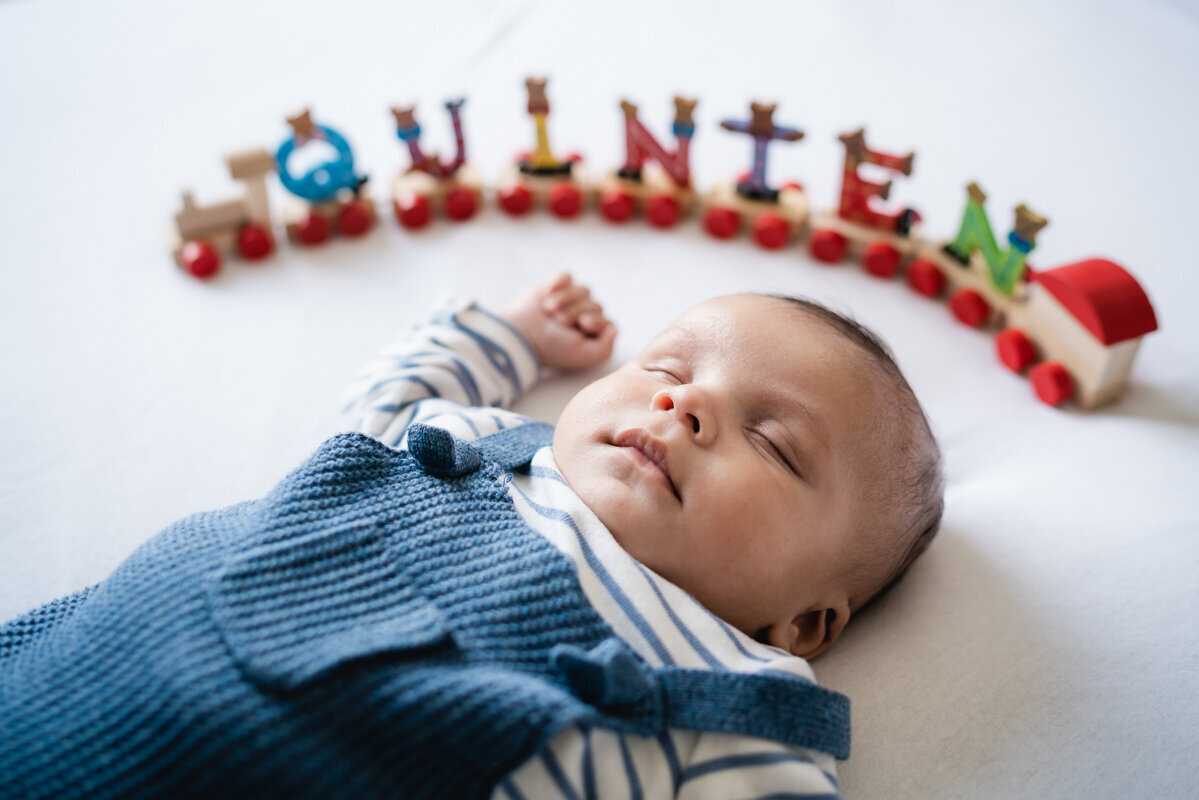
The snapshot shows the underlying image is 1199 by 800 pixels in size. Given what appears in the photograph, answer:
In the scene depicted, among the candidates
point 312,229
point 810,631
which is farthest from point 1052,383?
point 312,229

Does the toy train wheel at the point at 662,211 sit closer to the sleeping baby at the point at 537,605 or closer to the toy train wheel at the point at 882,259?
the toy train wheel at the point at 882,259

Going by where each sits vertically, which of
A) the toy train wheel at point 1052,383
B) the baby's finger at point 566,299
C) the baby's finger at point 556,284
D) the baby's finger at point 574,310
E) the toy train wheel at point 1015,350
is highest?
the baby's finger at point 556,284

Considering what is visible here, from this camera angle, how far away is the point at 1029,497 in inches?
38.9

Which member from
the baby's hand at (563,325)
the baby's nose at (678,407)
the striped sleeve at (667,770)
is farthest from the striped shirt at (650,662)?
the baby's hand at (563,325)

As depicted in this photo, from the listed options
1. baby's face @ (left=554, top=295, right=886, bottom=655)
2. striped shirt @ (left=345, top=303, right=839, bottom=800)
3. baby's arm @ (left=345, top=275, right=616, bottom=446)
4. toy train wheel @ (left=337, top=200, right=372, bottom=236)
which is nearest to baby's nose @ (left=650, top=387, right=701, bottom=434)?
baby's face @ (left=554, top=295, right=886, bottom=655)

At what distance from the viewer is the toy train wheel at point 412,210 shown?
1434 millimetres

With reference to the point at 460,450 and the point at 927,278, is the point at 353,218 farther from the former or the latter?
the point at 927,278

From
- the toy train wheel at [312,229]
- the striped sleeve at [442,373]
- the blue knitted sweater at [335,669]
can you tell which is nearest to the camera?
the blue knitted sweater at [335,669]

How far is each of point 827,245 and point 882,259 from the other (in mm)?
80

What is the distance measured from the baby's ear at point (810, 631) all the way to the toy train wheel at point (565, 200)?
0.82m

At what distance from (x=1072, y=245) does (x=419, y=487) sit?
3.37 ft

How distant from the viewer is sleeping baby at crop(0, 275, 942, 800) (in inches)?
25.7

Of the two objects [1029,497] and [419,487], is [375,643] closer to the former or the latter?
[419,487]

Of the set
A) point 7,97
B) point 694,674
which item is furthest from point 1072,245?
point 7,97
